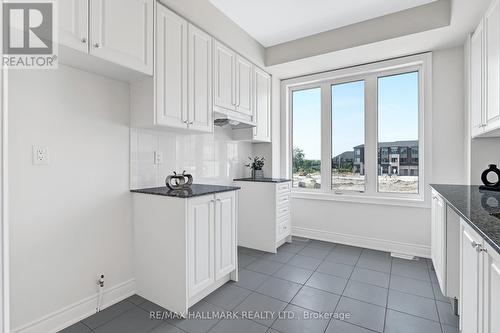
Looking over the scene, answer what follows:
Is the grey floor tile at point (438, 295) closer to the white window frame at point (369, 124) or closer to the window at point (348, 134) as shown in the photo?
the white window frame at point (369, 124)

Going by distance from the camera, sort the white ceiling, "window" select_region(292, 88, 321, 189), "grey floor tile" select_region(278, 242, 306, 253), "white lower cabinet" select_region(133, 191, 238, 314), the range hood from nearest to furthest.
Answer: "white lower cabinet" select_region(133, 191, 238, 314)
the white ceiling
the range hood
"grey floor tile" select_region(278, 242, 306, 253)
"window" select_region(292, 88, 321, 189)

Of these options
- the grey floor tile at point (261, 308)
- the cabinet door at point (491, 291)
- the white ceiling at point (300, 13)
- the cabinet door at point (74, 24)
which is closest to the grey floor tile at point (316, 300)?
the grey floor tile at point (261, 308)

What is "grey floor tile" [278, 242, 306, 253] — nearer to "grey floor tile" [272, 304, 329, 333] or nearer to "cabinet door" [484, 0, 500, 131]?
"grey floor tile" [272, 304, 329, 333]

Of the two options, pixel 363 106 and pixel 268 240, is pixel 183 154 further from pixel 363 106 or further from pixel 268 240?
pixel 363 106

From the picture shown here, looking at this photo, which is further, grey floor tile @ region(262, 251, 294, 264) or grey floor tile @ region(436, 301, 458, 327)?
grey floor tile @ region(262, 251, 294, 264)

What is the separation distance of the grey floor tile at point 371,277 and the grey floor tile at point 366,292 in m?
0.08

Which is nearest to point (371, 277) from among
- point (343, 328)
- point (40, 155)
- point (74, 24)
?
point (343, 328)

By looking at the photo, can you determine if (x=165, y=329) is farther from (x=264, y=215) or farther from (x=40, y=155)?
(x=264, y=215)

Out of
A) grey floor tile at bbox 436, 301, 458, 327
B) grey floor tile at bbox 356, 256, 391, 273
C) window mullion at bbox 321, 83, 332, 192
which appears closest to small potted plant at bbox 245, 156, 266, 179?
window mullion at bbox 321, 83, 332, 192

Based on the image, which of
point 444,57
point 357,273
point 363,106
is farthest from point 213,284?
point 444,57

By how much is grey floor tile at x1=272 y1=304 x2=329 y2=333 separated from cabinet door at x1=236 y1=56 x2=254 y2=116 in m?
2.20

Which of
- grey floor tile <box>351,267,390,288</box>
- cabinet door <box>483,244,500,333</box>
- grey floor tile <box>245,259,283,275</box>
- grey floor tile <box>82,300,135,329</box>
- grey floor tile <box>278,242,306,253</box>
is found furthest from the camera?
grey floor tile <box>278,242,306,253</box>

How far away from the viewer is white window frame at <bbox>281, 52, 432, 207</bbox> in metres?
2.95

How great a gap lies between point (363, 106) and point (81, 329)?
12.5 ft
